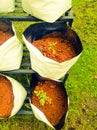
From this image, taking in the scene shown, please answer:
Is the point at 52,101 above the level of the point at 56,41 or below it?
below

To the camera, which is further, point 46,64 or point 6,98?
point 6,98

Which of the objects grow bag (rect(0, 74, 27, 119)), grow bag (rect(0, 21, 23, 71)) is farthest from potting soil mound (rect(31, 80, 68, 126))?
grow bag (rect(0, 21, 23, 71))

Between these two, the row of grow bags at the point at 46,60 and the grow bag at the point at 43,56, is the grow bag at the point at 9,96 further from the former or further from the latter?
the grow bag at the point at 43,56

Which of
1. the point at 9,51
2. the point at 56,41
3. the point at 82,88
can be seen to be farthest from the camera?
the point at 82,88

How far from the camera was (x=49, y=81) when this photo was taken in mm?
2172

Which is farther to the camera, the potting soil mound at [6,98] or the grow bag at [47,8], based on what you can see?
the potting soil mound at [6,98]

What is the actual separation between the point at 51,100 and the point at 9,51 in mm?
501

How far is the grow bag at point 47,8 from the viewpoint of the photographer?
1764 mm

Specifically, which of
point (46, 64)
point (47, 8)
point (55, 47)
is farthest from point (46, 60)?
point (47, 8)

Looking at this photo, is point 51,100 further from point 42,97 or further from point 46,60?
point 46,60

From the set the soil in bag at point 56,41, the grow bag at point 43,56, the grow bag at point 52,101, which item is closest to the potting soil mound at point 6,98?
the grow bag at point 52,101

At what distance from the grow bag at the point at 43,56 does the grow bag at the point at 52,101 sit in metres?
0.16

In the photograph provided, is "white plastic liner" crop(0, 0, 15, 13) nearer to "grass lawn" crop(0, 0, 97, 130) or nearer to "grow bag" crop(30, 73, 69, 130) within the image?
"grow bag" crop(30, 73, 69, 130)

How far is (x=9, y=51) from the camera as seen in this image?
6.43ft
